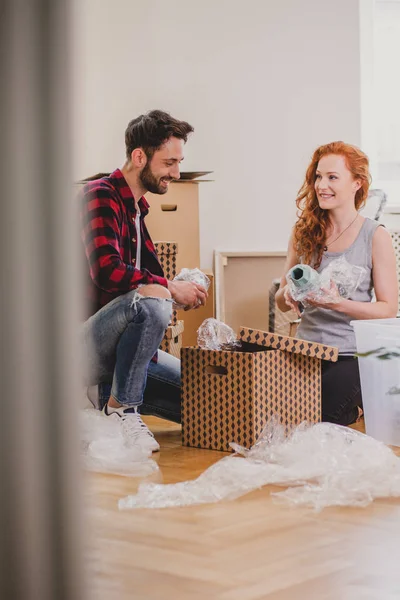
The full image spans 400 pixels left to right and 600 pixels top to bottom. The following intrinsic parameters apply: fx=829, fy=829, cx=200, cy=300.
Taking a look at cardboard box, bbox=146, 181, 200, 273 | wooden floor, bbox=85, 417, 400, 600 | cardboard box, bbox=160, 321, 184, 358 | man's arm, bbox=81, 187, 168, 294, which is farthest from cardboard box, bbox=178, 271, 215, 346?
wooden floor, bbox=85, 417, 400, 600

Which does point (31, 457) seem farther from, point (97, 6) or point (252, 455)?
point (97, 6)

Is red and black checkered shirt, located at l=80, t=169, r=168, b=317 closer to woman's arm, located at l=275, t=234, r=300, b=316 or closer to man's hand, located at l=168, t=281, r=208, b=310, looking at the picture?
man's hand, located at l=168, t=281, r=208, b=310

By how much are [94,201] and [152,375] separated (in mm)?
507

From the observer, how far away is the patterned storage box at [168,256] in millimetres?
2727

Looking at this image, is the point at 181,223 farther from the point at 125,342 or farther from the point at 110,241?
the point at 125,342

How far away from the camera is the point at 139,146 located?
7.68 feet

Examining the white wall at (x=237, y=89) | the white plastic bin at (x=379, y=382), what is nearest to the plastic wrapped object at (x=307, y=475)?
the white plastic bin at (x=379, y=382)

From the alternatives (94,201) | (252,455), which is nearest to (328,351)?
(252,455)

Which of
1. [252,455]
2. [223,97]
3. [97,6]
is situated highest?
[97,6]

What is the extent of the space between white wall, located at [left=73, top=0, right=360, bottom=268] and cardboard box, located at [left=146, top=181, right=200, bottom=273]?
0.68 metres

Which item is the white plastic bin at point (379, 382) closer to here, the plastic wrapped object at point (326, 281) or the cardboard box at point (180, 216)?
the plastic wrapped object at point (326, 281)

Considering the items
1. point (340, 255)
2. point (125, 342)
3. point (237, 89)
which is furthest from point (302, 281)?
point (237, 89)

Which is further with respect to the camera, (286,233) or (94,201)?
(286,233)

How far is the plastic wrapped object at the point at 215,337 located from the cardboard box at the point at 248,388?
0.23 ft
